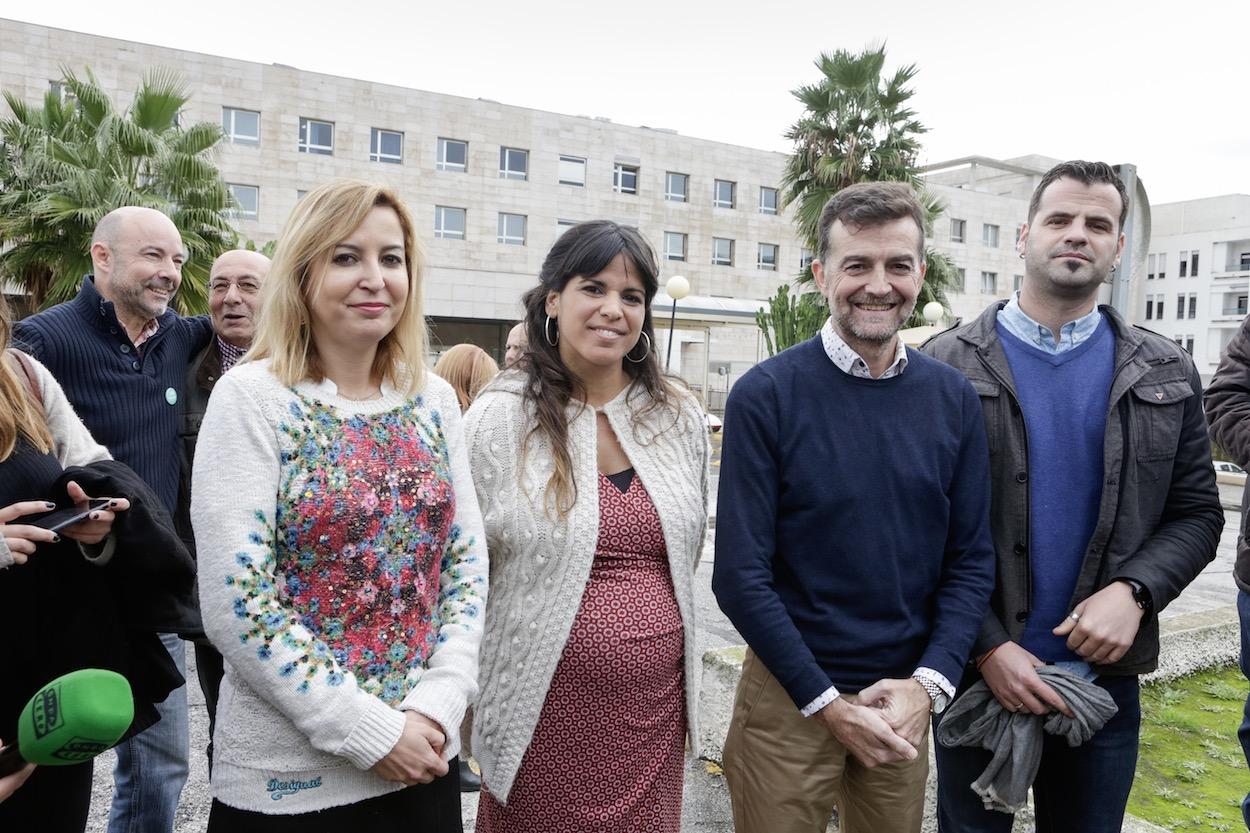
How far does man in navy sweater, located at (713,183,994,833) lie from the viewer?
7.70 feet

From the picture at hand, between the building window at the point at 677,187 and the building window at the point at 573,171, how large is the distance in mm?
3953

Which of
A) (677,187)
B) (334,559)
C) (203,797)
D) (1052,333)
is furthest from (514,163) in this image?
(334,559)

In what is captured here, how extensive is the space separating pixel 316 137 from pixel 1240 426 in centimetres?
3437

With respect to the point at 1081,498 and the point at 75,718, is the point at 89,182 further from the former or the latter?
the point at 1081,498

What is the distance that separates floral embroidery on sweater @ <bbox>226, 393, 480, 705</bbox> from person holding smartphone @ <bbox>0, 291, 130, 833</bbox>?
43 cm

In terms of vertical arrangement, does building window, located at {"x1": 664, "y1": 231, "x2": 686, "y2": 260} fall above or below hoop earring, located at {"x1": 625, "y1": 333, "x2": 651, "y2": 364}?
above

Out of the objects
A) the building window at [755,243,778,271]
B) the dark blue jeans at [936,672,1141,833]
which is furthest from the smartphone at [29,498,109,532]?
the building window at [755,243,778,271]

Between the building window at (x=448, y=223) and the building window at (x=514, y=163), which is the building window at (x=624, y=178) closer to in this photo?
the building window at (x=514, y=163)

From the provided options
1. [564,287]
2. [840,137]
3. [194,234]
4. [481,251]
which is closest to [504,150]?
[481,251]

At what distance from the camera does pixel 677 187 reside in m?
39.2

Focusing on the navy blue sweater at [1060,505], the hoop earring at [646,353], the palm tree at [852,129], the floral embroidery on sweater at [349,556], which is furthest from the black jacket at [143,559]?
the palm tree at [852,129]

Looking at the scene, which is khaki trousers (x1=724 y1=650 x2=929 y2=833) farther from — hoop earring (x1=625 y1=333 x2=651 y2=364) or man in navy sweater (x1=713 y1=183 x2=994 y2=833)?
hoop earring (x1=625 y1=333 x2=651 y2=364)

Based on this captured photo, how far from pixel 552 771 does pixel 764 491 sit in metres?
0.96

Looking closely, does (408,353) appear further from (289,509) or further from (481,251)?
(481,251)
